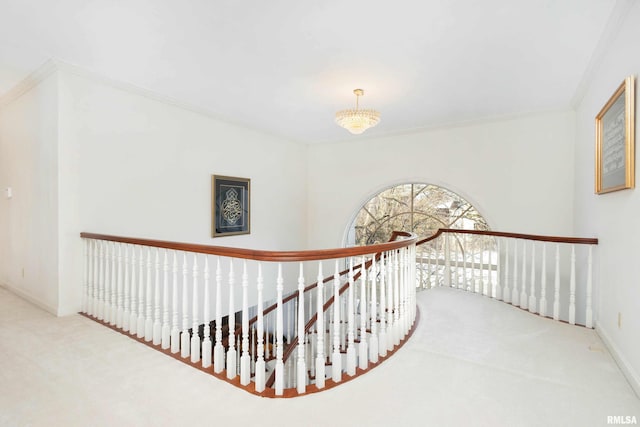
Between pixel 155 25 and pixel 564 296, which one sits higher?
pixel 155 25

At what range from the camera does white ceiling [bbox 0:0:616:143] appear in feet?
7.70

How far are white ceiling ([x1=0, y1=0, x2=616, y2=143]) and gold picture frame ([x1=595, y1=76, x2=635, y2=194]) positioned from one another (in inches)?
26.0

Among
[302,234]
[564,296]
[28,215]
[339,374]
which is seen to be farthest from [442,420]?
[302,234]

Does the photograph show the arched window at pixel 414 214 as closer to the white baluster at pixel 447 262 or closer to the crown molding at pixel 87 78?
the white baluster at pixel 447 262

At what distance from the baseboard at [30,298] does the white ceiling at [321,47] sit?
2524mm

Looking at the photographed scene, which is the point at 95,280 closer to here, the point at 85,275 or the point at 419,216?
the point at 85,275

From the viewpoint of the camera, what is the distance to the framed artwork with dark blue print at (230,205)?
16.1 feet

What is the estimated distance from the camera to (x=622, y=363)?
2.22m

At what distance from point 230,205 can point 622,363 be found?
4867 mm

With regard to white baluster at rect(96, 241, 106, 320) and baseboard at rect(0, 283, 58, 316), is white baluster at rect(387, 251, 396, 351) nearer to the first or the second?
white baluster at rect(96, 241, 106, 320)

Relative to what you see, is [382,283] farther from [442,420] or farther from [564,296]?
[564,296]

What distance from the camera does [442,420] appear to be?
1706 mm

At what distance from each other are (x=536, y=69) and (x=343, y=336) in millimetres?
3750

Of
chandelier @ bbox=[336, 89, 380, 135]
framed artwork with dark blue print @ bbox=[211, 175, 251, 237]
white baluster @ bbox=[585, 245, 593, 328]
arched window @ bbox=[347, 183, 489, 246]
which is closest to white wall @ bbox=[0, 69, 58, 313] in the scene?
framed artwork with dark blue print @ bbox=[211, 175, 251, 237]
